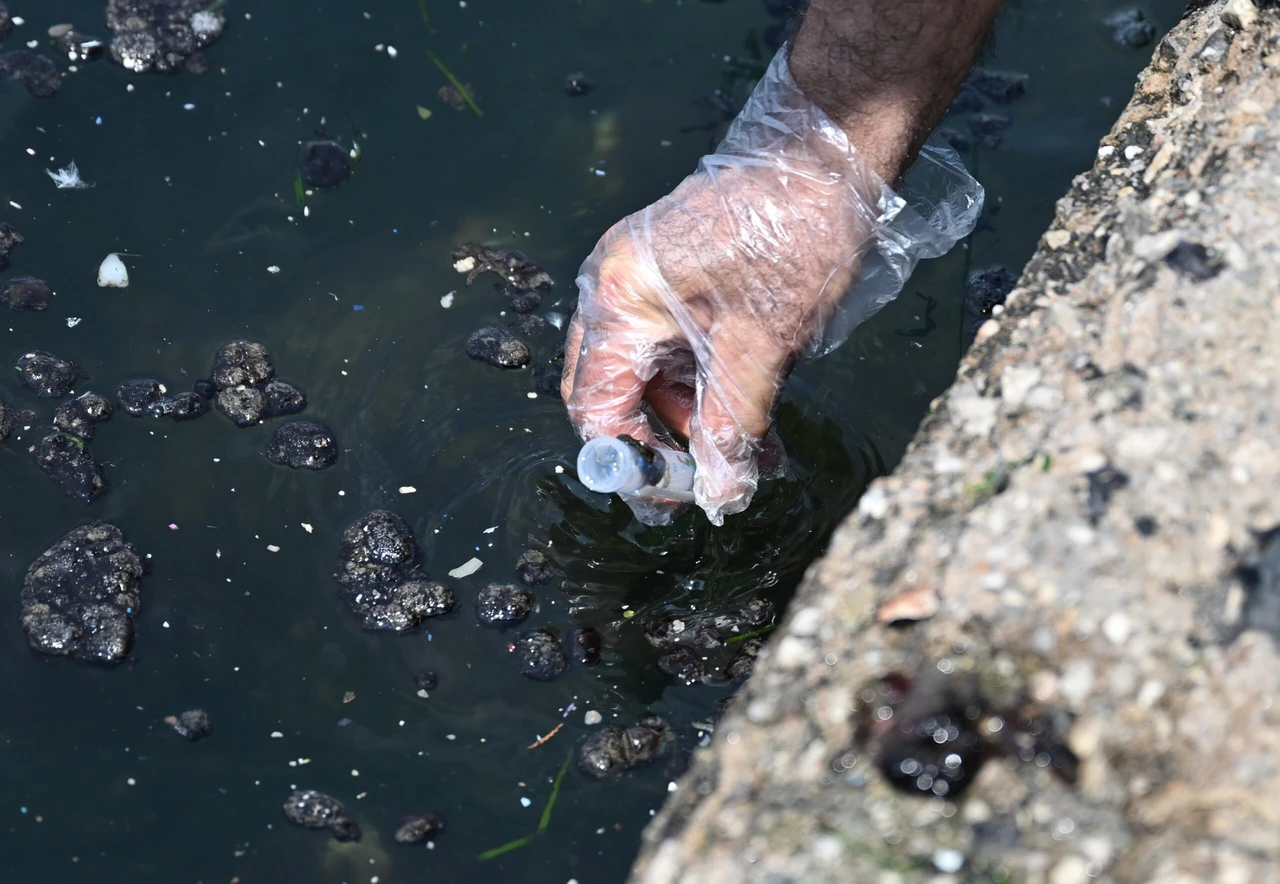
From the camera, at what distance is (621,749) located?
6.99 feet

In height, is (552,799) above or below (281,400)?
below

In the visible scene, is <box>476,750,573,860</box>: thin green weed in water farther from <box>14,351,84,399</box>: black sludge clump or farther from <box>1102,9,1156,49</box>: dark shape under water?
<box>1102,9,1156,49</box>: dark shape under water

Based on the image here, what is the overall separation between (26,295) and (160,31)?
2.84ft

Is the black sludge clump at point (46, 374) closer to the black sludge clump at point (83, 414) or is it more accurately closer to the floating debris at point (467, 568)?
the black sludge clump at point (83, 414)

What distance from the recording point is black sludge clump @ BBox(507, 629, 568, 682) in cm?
224

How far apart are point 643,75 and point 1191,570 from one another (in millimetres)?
2167

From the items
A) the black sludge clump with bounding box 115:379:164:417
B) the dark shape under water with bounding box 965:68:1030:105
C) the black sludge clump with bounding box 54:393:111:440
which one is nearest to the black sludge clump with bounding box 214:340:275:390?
the black sludge clump with bounding box 115:379:164:417

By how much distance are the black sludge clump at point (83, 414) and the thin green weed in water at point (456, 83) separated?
1.24 m

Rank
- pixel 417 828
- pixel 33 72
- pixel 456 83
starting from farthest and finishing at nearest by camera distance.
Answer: pixel 456 83 → pixel 33 72 → pixel 417 828

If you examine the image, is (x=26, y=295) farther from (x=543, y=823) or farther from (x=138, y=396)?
(x=543, y=823)

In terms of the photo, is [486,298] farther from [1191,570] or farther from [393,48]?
[1191,570]

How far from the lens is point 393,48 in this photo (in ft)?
9.73

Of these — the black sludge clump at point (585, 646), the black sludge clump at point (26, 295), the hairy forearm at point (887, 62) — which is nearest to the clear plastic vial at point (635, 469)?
the black sludge clump at point (585, 646)

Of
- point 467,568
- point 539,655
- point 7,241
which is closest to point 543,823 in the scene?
point 539,655
